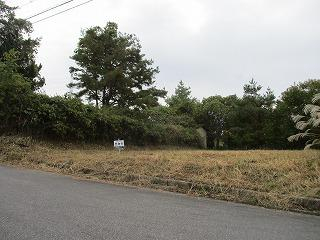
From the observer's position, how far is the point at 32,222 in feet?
18.1

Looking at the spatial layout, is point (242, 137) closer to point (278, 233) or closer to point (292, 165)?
point (292, 165)

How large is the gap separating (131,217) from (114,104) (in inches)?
903

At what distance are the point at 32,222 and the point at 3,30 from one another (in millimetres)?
27916

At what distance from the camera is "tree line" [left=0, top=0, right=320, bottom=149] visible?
57.9 ft

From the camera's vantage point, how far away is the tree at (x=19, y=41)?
29.7 m

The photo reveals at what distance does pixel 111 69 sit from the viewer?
27.8m

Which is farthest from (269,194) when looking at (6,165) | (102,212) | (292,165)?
(6,165)

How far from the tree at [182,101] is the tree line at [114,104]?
0.35m

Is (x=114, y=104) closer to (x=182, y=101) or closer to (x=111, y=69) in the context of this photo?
(x=111, y=69)

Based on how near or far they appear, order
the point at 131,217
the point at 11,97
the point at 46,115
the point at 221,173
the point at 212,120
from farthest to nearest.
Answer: the point at 212,120 → the point at 46,115 → the point at 11,97 → the point at 221,173 → the point at 131,217

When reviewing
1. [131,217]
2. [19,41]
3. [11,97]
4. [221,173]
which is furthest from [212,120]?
[131,217]

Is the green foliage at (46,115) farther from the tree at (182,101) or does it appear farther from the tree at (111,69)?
the tree at (182,101)

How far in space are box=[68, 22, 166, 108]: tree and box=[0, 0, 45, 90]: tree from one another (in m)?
3.46

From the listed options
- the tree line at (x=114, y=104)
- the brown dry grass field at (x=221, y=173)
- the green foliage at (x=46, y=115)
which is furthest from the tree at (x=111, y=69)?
the brown dry grass field at (x=221, y=173)
